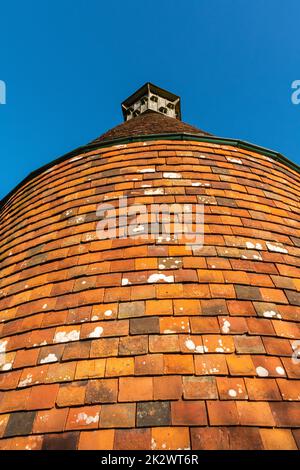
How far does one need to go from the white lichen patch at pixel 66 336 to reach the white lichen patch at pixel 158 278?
730mm

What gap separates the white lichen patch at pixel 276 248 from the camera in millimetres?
2990

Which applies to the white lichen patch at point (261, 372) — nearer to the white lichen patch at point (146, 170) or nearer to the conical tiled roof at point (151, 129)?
the white lichen patch at point (146, 170)

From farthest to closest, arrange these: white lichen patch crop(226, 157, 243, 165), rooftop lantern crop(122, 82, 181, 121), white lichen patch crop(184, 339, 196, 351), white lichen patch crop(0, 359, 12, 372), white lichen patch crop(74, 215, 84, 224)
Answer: rooftop lantern crop(122, 82, 181, 121) → white lichen patch crop(226, 157, 243, 165) → white lichen patch crop(74, 215, 84, 224) → white lichen patch crop(0, 359, 12, 372) → white lichen patch crop(184, 339, 196, 351)

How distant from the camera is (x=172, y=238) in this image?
2.93 meters

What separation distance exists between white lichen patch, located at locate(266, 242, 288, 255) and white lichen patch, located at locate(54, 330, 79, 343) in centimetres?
196

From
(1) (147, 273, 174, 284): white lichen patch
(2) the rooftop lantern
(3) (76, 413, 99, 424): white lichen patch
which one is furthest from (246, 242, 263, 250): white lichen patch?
(2) the rooftop lantern

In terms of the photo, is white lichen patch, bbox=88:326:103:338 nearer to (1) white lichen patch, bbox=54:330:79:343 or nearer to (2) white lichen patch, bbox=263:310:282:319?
(1) white lichen patch, bbox=54:330:79:343

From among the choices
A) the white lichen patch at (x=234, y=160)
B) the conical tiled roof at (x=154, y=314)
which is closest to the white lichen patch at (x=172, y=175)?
the conical tiled roof at (x=154, y=314)

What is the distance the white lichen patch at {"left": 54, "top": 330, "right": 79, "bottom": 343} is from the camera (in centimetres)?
234
